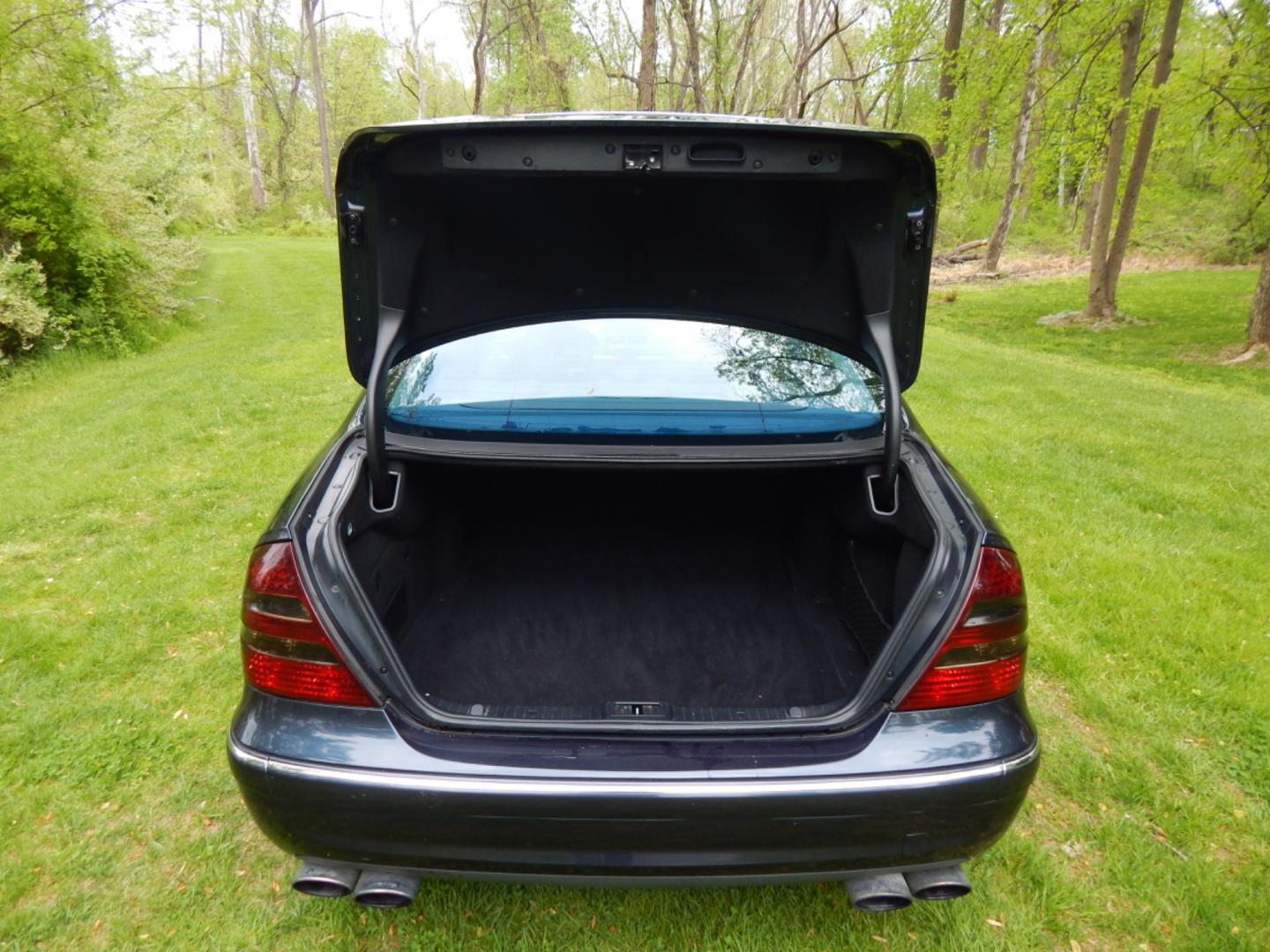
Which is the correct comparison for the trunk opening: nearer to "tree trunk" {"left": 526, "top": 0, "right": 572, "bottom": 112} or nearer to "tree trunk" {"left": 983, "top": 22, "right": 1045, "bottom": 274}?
"tree trunk" {"left": 526, "top": 0, "right": 572, "bottom": 112}

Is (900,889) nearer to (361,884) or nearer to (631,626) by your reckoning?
(361,884)

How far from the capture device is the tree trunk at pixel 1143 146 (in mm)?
11359

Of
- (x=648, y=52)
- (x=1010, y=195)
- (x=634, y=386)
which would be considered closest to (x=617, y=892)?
(x=634, y=386)

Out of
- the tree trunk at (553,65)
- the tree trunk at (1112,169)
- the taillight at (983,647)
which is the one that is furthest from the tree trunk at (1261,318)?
the tree trunk at (553,65)

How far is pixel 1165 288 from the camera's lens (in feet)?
57.7

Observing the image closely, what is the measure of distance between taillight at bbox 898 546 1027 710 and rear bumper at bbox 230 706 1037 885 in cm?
14

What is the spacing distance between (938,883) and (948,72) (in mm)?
13543

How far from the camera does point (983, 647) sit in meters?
1.54

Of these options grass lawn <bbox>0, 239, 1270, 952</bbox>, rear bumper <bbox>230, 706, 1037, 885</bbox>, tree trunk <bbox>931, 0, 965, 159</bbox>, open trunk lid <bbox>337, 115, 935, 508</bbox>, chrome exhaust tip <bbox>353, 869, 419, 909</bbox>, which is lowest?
grass lawn <bbox>0, 239, 1270, 952</bbox>

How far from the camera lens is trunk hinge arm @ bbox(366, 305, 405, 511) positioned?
1916 mm

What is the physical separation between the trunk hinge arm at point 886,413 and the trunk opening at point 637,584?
0.05m

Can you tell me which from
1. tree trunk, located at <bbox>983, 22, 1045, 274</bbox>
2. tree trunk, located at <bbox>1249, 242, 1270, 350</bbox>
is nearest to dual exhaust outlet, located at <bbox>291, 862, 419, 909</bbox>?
tree trunk, located at <bbox>1249, 242, 1270, 350</bbox>

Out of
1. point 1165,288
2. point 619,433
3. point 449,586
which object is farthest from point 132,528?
point 1165,288

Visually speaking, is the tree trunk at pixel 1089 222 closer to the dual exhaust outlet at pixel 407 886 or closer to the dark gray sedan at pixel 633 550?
the dark gray sedan at pixel 633 550
